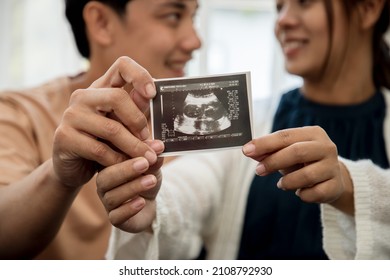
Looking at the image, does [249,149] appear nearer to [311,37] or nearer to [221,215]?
[221,215]

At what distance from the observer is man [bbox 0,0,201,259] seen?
3.09 ft

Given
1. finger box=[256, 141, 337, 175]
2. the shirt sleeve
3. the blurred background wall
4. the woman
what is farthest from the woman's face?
the blurred background wall

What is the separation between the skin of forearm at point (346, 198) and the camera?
0.90m

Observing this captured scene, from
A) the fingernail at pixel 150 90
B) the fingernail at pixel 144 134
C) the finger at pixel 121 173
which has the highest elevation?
the fingernail at pixel 150 90

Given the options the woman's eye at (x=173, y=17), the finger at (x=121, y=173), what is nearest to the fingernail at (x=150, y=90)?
the finger at (x=121, y=173)

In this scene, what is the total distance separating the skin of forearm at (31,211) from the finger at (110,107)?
16cm

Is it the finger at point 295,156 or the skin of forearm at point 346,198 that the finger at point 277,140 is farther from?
the skin of forearm at point 346,198

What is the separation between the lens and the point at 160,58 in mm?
1407

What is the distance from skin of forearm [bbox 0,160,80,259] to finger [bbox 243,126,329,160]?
0.37m

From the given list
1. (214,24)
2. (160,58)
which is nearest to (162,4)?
(160,58)

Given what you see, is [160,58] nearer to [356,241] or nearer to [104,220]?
[104,220]

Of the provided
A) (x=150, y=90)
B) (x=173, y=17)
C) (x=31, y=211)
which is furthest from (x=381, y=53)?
(x=31, y=211)

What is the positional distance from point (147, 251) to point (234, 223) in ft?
1.16

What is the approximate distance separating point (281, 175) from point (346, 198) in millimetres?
137
